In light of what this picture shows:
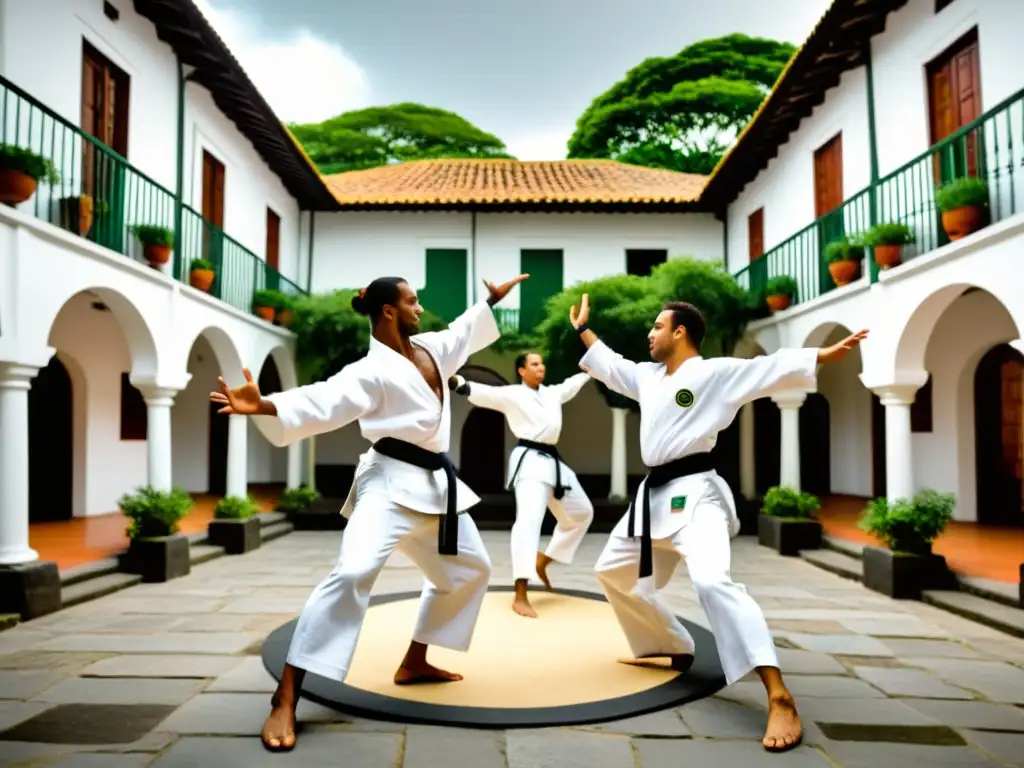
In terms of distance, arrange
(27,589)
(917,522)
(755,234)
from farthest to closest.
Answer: (755,234) → (917,522) → (27,589)

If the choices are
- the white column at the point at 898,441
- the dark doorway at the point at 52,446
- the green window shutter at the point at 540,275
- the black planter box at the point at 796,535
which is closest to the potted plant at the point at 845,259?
the white column at the point at 898,441

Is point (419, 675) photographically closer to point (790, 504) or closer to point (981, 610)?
point (981, 610)

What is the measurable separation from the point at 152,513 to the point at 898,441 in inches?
306

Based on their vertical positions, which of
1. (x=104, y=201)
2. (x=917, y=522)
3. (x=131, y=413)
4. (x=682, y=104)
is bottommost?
(x=917, y=522)

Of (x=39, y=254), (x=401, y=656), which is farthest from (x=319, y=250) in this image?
(x=401, y=656)

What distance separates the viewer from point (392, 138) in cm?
3244

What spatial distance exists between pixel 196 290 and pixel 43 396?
11.1ft

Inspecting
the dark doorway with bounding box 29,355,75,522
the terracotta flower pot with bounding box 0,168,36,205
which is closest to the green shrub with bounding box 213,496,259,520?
the dark doorway with bounding box 29,355,75,522

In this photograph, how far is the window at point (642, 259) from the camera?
17250 mm

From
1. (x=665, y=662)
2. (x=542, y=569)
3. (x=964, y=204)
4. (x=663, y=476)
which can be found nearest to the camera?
(x=663, y=476)

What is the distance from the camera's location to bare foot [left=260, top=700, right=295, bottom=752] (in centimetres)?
317

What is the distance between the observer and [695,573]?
356 cm

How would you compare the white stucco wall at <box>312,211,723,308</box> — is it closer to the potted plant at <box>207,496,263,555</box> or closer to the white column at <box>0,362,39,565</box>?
the potted plant at <box>207,496,263,555</box>

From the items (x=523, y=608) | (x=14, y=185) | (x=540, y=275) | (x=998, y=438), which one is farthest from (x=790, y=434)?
(x=14, y=185)
